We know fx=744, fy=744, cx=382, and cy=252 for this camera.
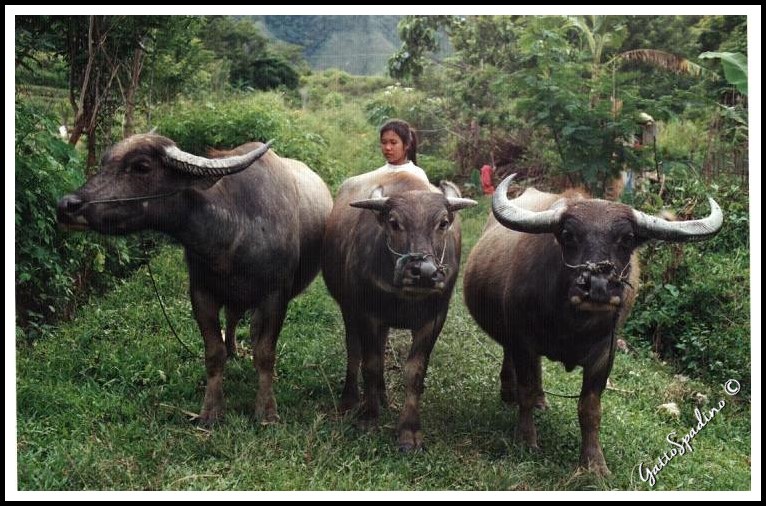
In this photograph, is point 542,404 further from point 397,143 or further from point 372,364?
point 397,143

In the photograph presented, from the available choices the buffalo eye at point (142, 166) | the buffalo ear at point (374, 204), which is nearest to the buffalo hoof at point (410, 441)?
the buffalo ear at point (374, 204)

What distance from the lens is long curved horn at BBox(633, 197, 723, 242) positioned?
416 cm

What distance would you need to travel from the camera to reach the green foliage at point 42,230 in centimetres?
498

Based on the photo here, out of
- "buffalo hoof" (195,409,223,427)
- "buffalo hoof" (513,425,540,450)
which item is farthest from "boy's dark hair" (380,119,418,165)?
"buffalo hoof" (195,409,223,427)

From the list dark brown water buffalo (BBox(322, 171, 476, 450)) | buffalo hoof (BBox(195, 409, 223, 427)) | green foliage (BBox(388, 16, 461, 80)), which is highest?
green foliage (BBox(388, 16, 461, 80))

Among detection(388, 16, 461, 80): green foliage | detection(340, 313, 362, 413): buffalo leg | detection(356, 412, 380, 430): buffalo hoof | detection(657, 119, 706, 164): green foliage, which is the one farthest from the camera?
detection(388, 16, 461, 80): green foliage

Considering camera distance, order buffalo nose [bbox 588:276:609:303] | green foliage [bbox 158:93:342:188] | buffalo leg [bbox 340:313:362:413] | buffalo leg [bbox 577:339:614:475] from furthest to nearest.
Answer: green foliage [bbox 158:93:342:188] → buffalo leg [bbox 340:313:362:413] → buffalo leg [bbox 577:339:614:475] → buffalo nose [bbox 588:276:609:303]

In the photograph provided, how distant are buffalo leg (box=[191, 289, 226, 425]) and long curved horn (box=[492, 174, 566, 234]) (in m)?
1.94

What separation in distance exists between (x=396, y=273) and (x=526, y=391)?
1312 mm

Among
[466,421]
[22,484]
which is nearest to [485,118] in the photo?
[466,421]

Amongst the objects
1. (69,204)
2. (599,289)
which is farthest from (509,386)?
(69,204)

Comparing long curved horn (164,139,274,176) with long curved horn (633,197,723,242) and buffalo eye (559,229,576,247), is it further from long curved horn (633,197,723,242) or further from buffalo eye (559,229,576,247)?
long curved horn (633,197,723,242)

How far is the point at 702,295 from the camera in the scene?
6562 mm

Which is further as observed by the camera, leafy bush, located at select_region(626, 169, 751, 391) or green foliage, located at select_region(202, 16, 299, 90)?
green foliage, located at select_region(202, 16, 299, 90)
